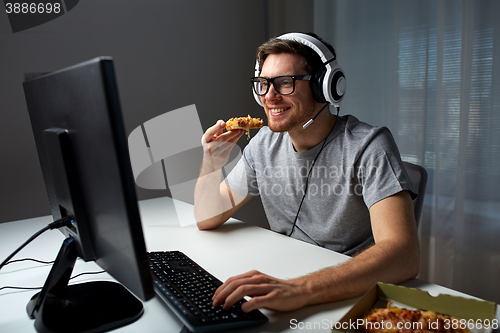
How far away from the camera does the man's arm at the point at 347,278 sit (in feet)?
2.77

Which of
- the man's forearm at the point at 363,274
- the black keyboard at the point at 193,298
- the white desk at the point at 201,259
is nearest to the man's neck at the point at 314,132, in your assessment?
the white desk at the point at 201,259

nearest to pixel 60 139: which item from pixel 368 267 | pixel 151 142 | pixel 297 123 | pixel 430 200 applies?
pixel 368 267

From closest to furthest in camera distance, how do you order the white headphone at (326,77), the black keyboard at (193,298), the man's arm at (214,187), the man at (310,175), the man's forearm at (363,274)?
the black keyboard at (193,298)
the man's forearm at (363,274)
the man at (310,175)
the white headphone at (326,77)
the man's arm at (214,187)

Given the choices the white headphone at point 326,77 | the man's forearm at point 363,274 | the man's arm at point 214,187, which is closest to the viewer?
the man's forearm at point 363,274

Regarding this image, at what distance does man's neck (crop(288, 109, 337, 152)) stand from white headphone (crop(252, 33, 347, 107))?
0.09 metres

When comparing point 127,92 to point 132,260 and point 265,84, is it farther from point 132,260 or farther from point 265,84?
point 132,260

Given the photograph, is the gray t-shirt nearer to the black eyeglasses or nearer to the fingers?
the black eyeglasses

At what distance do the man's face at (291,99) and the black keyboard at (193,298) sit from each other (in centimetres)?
72

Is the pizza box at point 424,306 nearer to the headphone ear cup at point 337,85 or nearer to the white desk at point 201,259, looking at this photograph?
the white desk at point 201,259

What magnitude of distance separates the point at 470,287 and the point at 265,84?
Answer: 1.55m

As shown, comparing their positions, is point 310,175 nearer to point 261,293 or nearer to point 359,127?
point 359,127

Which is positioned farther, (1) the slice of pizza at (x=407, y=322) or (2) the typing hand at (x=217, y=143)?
(2) the typing hand at (x=217, y=143)

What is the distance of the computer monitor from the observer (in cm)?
64

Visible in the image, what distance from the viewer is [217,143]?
5.27 ft
